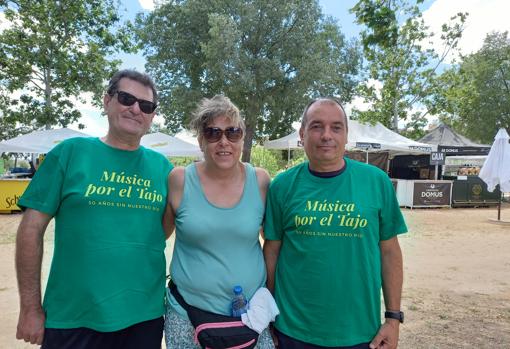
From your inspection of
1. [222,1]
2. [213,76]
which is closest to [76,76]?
[213,76]

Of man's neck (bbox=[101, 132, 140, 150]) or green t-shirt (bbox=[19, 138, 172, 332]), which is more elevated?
man's neck (bbox=[101, 132, 140, 150])

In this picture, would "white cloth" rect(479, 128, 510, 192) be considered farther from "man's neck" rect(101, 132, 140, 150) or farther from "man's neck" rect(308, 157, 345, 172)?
"man's neck" rect(101, 132, 140, 150)

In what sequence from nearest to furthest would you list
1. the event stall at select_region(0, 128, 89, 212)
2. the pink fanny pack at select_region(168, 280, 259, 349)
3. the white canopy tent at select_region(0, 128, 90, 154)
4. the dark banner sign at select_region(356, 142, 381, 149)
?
the pink fanny pack at select_region(168, 280, 259, 349)
the event stall at select_region(0, 128, 89, 212)
the white canopy tent at select_region(0, 128, 90, 154)
the dark banner sign at select_region(356, 142, 381, 149)

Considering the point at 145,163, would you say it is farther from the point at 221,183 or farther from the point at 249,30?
the point at 249,30

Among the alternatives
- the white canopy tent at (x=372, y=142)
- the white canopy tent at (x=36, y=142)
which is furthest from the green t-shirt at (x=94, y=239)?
the white canopy tent at (x=372, y=142)

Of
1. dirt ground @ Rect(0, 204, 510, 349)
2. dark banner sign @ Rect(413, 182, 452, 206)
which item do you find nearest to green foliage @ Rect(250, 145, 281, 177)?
dark banner sign @ Rect(413, 182, 452, 206)

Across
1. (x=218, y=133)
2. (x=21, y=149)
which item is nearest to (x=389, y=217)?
(x=218, y=133)

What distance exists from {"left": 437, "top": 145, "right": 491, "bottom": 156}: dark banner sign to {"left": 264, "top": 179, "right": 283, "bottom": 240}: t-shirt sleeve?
1524 centimetres

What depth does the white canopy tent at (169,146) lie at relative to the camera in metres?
13.6

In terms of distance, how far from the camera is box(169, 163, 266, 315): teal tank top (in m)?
1.84

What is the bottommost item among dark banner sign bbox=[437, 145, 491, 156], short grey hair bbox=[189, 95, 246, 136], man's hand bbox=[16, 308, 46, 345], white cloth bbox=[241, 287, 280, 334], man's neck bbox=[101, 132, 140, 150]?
man's hand bbox=[16, 308, 46, 345]

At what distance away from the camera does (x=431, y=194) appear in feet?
48.4

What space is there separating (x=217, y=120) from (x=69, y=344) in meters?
1.33

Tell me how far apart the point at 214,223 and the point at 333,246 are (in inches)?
23.5
